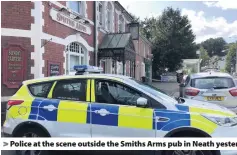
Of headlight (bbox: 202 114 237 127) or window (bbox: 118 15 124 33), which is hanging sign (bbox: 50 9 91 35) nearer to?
headlight (bbox: 202 114 237 127)

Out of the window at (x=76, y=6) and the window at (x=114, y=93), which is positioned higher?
the window at (x=76, y=6)

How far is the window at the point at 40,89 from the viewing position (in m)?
5.12

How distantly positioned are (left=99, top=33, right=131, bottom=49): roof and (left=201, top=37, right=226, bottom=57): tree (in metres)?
88.1

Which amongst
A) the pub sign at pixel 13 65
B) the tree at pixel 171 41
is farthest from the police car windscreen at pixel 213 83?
the tree at pixel 171 41

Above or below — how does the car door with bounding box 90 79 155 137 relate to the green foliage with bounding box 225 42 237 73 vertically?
below

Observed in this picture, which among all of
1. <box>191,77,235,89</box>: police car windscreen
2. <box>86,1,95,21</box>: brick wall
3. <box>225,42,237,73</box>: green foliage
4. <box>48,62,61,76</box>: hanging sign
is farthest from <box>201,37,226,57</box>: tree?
<box>191,77,235,89</box>: police car windscreen

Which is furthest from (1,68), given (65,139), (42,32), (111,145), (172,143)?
(172,143)

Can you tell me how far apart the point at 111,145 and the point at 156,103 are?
3.32 ft

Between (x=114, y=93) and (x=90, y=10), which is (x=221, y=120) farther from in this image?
(x=90, y=10)

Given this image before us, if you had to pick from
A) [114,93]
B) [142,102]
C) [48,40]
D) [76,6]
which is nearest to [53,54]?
[48,40]

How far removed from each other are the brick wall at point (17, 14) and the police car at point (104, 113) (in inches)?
170

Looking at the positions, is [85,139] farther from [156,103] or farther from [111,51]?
[111,51]

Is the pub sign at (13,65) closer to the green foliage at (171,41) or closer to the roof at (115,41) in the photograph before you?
the roof at (115,41)

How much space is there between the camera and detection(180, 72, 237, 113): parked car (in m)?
7.62
